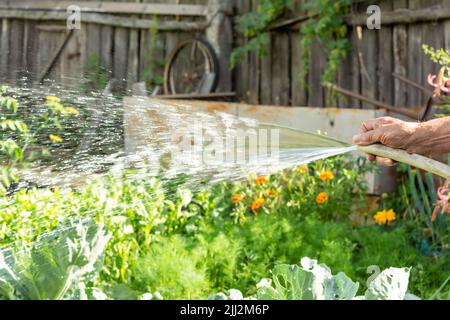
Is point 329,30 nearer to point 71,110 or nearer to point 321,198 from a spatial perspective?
point 321,198

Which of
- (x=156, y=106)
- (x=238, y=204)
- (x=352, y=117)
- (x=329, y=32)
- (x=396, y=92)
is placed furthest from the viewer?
(x=329, y=32)

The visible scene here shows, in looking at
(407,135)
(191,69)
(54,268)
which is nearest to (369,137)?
(407,135)

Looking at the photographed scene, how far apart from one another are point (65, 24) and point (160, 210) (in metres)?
5.10

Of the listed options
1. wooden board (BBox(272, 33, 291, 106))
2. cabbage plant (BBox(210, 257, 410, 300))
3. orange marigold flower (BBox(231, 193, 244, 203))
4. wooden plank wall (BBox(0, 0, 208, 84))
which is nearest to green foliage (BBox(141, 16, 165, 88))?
wooden plank wall (BBox(0, 0, 208, 84))

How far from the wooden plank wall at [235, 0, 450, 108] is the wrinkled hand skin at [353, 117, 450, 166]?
3.49 metres

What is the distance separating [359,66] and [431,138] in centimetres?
410

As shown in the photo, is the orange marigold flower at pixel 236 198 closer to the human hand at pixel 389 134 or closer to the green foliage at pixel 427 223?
the green foliage at pixel 427 223

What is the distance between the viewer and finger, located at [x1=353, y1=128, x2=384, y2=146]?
2031 millimetres

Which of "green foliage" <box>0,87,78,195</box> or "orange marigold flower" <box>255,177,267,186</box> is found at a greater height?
"green foliage" <box>0,87,78,195</box>

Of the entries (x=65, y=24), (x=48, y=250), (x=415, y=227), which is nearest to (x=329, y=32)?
(x=415, y=227)

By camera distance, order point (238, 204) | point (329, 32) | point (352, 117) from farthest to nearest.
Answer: point (329, 32) < point (352, 117) < point (238, 204)

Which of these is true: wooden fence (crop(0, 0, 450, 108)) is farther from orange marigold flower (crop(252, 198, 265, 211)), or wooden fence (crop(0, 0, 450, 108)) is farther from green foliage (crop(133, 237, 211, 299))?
green foliage (crop(133, 237, 211, 299))

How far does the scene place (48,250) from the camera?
8.51ft

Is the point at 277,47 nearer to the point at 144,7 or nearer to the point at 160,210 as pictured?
the point at 144,7
